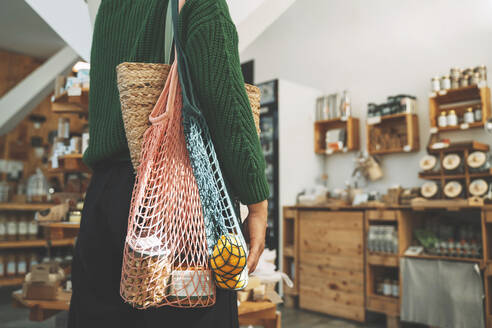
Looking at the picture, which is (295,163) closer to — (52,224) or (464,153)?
(464,153)

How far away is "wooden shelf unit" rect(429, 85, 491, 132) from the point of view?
3996 millimetres

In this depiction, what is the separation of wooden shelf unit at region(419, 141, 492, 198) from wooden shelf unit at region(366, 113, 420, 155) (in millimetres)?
372

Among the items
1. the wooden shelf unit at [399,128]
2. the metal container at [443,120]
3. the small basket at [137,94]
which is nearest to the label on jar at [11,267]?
the wooden shelf unit at [399,128]

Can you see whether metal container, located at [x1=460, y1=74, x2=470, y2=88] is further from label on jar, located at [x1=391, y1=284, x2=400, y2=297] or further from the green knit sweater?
the green knit sweater

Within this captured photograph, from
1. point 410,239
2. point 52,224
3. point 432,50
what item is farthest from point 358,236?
point 52,224

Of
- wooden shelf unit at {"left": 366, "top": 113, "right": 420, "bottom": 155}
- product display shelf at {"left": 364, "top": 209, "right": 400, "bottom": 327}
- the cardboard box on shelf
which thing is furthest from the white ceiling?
product display shelf at {"left": 364, "top": 209, "right": 400, "bottom": 327}

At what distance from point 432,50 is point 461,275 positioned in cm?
253

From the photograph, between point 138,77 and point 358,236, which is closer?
point 138,77

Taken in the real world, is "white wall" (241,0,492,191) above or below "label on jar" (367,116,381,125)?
above

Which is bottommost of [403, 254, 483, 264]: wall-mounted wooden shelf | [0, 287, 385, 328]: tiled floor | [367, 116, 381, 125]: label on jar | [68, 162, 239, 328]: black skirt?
[0, 287, 385, 328]: tiled floor

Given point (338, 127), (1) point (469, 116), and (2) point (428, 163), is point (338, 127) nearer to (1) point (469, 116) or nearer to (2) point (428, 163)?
(2) point (428, 163)

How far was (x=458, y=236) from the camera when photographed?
3.95 metres

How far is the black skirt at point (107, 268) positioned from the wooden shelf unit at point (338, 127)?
177 inches

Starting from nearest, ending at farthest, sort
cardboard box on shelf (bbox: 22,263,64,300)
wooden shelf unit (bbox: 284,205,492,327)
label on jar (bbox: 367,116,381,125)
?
cardboard box on shelf (bbox: 22,263,64,300)
wooden shelf unit (bbox: 284,205,492,327)
label on jar (bbox: 367,116,381,125)
